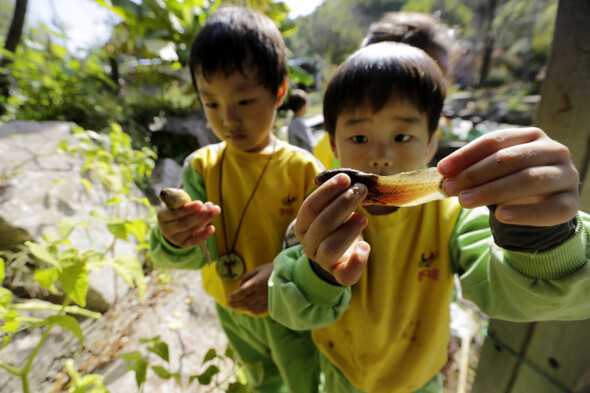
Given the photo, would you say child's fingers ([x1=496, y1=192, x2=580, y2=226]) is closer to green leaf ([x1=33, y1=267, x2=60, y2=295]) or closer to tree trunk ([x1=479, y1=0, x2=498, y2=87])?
green leaf ([x1=33, y1=267, x2=60, y2=295])

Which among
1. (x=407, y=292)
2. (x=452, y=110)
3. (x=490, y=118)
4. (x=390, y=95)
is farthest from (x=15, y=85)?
(x=452, y=110)

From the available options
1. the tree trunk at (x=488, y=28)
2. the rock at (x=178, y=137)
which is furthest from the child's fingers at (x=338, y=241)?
the tree trunk at (x=488, y=28)

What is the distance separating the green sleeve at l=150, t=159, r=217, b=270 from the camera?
1129 mm

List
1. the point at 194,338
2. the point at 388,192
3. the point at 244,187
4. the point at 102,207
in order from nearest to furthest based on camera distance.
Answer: the point at 388,192
the point at 244,187
the point at 194,338
the point at 102,207

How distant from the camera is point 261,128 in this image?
4.13ft

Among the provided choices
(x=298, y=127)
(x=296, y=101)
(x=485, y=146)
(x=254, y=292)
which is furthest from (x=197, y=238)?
(x=296, y=101)

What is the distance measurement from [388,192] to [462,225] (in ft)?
1.67

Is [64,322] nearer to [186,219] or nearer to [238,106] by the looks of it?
[186,219]

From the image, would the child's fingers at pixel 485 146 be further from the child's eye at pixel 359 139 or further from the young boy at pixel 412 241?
the child's eye at pixel 359 139

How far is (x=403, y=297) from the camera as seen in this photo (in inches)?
39.2

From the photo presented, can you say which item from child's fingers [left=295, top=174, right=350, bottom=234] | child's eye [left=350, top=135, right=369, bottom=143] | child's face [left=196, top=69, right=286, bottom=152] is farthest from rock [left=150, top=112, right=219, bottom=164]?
child's fingers [left=295, top=174, right=350, bottom=234]

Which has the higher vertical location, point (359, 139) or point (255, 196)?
point (359, 139)

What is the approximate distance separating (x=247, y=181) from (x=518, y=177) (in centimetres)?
101

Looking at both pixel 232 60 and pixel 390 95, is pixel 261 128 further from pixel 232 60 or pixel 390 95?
pixel 390 95
